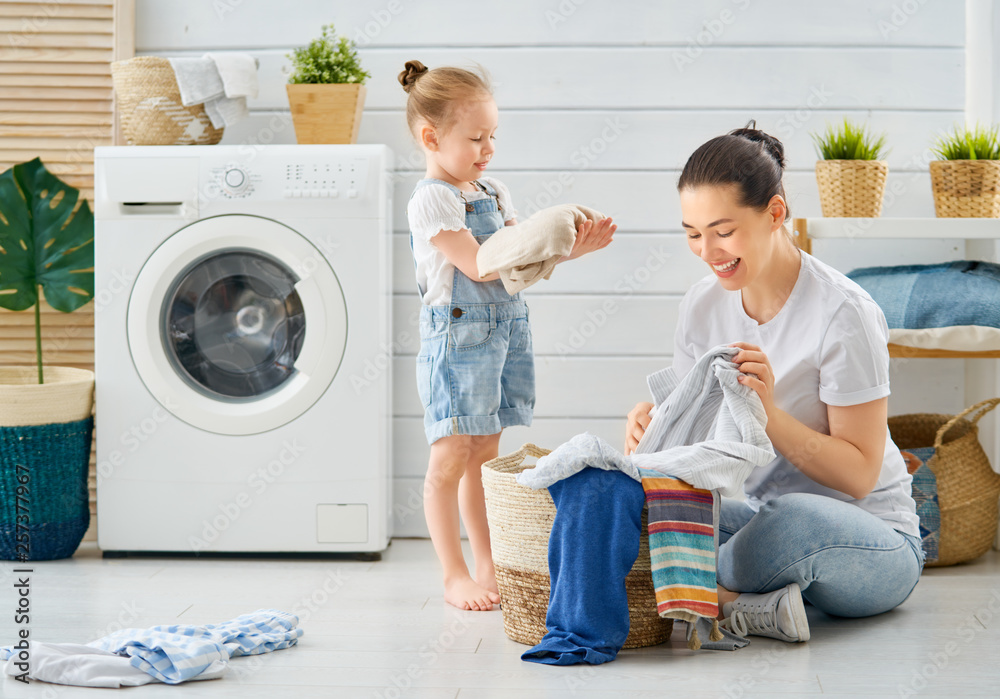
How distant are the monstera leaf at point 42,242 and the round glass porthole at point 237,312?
0.31m

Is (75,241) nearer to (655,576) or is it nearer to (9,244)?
(9,244)

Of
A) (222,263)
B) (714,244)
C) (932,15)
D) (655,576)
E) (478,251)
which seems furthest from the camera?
(932,15)

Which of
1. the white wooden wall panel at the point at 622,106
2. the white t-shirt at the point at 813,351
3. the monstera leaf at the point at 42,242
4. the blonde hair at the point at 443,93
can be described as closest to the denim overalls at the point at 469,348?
the blonde hair at the point at 443,93

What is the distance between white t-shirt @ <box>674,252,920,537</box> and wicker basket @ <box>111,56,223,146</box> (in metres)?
1.25

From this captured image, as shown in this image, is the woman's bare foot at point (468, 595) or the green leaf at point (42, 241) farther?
the green leaf at point (42, 241)

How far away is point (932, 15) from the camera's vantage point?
2.34 meters

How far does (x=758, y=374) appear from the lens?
1453 millimetres

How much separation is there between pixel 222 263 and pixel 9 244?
52 centimetres

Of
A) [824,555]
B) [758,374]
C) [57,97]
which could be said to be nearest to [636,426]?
[758,374]

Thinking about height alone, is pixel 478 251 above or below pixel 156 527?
above

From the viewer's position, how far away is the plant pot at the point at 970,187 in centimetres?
206

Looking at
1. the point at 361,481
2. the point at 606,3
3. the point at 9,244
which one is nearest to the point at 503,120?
the point at 606,3

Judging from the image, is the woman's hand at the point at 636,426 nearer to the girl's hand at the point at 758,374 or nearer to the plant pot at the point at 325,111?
the girl's hand at the point at 758,374

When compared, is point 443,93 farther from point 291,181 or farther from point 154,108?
point 154,108
